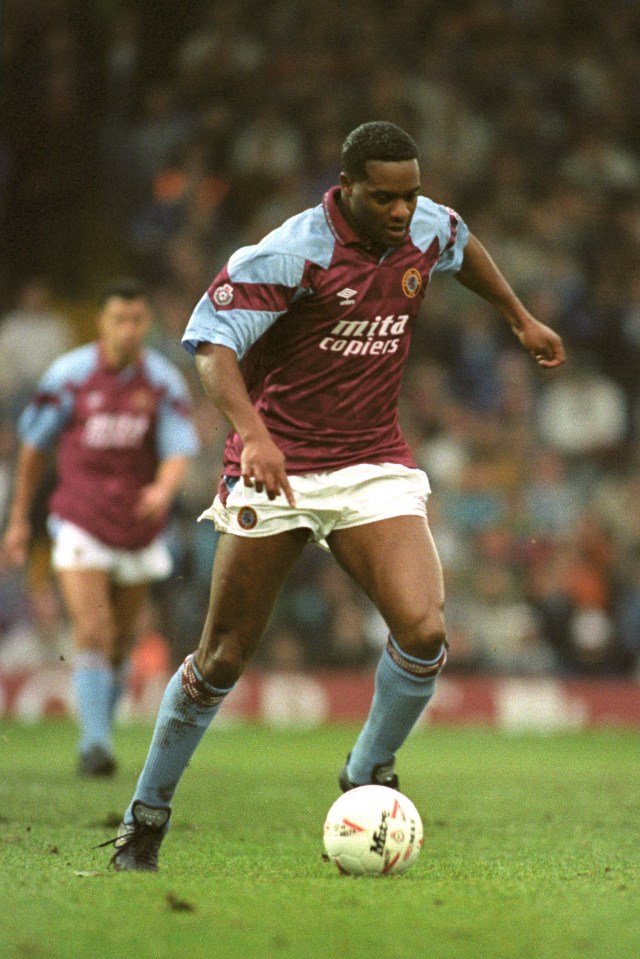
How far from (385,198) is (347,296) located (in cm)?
35

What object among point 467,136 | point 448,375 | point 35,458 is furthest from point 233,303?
point 467,136

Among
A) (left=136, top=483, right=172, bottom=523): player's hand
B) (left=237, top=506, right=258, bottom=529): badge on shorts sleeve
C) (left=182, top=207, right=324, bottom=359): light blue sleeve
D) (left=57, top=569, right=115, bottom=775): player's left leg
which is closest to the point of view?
(left=182, top=207, right=324, bottom=359): light blue sleeve

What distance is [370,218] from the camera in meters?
5.19

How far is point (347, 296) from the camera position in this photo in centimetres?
529

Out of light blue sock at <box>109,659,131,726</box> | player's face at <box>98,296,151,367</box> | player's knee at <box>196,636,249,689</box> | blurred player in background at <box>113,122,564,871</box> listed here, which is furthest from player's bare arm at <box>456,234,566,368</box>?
light blue sock at <box>109,659,131,726</box>

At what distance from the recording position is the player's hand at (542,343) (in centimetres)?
586

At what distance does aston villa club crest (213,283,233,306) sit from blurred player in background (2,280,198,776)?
4.11 m

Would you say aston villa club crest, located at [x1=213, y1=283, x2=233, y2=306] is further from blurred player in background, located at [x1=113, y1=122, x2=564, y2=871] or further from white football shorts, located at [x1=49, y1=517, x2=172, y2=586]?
white football shorts, located at [x1=49, y1=517, x2=172, y2=586]

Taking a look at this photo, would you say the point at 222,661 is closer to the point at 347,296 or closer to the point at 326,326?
the point at 326,326

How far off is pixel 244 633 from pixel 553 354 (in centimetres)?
162

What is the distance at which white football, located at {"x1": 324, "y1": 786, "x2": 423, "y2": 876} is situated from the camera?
16.0 ft

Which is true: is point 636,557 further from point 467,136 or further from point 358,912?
point 358,912

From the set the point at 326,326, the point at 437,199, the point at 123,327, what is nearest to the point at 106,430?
the point at 123,327

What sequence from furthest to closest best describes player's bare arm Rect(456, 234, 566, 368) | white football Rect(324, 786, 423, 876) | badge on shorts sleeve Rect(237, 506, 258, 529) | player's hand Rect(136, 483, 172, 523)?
1. player's hand Rect(136, 483, 172, 523)
2. player's bare arm Rect(456, 234, 566, 368)
3. badge on shorts sleeve Rect(237, 506, 258, 529)
4. white football Rect(324, 786, 423, 876)
